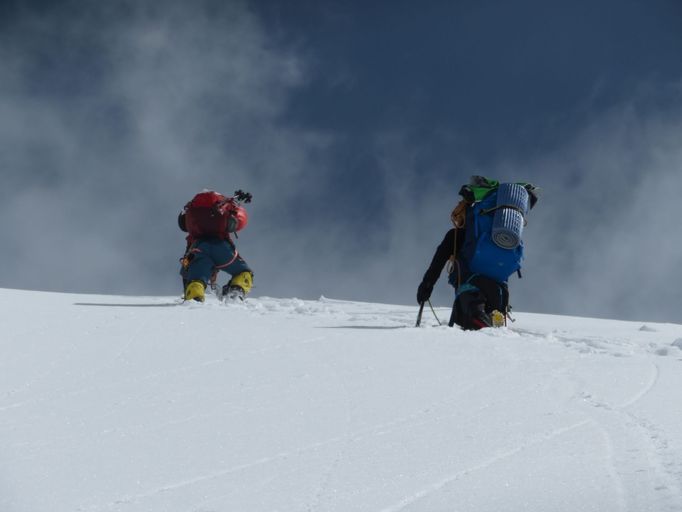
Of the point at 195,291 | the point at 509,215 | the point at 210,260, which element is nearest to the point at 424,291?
the point at 509,215

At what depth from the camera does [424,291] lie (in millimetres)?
6723

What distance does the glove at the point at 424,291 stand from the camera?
670 centimetres

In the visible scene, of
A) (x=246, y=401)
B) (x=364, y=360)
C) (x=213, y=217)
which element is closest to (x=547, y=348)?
(x=364, y=360)

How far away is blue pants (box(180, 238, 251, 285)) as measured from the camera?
8320 mm

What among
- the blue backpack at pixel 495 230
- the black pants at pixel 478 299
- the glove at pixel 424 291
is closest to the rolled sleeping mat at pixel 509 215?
the blue backpack at pixel 495 230

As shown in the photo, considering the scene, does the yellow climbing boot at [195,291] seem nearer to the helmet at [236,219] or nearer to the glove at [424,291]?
the helmet at [236,219]

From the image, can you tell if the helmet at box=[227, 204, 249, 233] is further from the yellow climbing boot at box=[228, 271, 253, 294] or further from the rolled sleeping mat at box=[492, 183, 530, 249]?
the rolled sleeping mat at box=[492, 183, 530, 249]

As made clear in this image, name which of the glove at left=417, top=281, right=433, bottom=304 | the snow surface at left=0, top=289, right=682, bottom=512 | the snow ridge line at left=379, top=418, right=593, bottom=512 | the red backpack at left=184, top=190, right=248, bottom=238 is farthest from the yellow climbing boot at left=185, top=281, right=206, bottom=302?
the snow ridge line at left=379, top=418, right=593, bottom=512

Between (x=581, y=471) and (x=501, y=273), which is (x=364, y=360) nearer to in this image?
(x=581, y=471)

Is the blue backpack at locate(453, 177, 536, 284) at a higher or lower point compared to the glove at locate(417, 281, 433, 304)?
higher

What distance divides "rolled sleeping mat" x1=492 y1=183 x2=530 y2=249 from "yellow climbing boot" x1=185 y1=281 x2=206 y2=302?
3071 millimetres

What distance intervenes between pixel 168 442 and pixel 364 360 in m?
1.58

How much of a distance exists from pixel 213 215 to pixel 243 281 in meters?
0.77

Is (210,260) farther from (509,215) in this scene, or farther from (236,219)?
(509,215)
